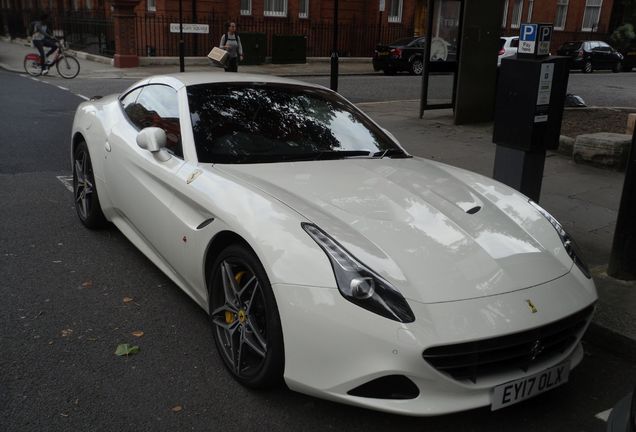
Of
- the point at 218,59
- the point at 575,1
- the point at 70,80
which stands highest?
the point at 575,1

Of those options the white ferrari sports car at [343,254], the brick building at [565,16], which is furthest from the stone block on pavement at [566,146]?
the brick building at [565,16]

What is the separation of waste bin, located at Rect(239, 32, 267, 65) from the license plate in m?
24.6

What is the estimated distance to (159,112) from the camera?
177 inches

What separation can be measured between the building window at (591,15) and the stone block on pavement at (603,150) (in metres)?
36.0

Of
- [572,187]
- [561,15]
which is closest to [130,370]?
[572,187]

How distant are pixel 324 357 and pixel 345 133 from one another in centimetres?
207

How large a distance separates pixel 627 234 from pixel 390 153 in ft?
5.88

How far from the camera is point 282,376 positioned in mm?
3027

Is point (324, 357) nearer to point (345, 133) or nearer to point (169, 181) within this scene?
point (169, 181)

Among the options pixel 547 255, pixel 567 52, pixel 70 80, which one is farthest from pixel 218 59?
pixel 567 52

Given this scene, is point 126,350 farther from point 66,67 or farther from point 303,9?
point 303,9

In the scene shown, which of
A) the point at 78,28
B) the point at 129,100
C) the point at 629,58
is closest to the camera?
the point at 129,100

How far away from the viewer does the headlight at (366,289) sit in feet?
8.70

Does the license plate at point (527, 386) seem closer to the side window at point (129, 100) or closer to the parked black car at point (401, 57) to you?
the side window at point (129, 100)
